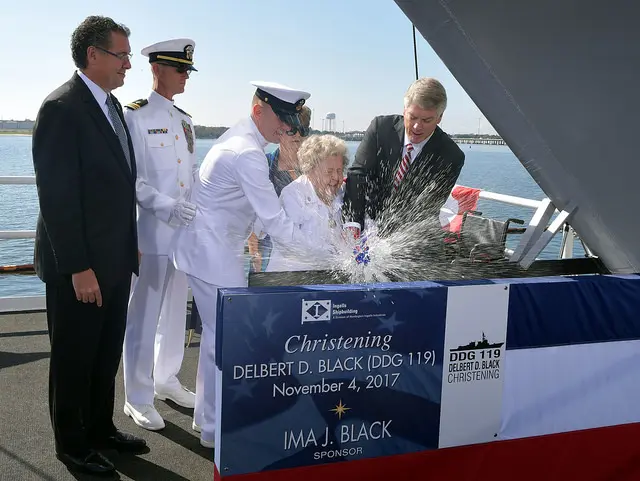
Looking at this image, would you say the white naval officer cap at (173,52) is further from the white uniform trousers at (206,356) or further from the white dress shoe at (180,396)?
the white dress shoe at (180,396)

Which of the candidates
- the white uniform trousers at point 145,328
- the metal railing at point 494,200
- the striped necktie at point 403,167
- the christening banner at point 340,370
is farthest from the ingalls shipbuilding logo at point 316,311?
the metal railing at point 494,200

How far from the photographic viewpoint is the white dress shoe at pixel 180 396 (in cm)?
348

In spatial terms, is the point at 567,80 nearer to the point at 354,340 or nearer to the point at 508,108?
the point at 508,108

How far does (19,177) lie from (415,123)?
3.63 meters

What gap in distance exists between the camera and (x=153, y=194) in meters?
3.15

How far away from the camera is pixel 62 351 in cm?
263

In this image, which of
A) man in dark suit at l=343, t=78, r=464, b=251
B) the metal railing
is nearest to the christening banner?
man in dark suit at l=343, t=78, r=464, b=251

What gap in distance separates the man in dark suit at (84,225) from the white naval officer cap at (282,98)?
2.13 ft

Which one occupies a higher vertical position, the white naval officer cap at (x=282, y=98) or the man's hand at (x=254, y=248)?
the white naval officer cap at (x=282, y=98)

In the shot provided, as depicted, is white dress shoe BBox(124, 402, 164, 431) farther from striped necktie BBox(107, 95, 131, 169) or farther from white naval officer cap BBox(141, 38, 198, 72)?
white naval officer cap BBox(141, 38, 198, 72)

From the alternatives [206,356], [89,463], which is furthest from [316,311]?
[89,463]

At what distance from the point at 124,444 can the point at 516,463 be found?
1.74 metres

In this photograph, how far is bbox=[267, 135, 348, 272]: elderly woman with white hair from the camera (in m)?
2.62

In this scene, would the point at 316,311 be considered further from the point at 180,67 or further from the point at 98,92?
the point at 180,67
